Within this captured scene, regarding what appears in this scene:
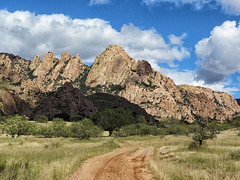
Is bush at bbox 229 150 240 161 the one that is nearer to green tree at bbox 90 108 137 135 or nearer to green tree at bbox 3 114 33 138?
green tree at bbox 3 114 33 138

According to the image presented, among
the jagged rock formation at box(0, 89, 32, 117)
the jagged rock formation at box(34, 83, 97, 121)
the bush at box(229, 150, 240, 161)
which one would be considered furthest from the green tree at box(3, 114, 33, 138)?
the jagged rock formation at box(34, 83, 97, 121)

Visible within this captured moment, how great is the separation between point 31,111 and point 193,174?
14312 centimetres

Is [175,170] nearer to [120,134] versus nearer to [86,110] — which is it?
[120,134]

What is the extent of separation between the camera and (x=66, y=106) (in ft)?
465

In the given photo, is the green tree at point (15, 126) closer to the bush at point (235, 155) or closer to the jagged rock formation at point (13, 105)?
the bush at point (235, 155)


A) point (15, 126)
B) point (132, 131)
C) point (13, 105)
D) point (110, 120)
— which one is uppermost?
point (13, 105)

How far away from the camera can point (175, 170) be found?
483 inches

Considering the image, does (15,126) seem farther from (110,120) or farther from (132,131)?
(132,131)

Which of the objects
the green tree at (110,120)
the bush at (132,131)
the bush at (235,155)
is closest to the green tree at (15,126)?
the bush at (235,155)

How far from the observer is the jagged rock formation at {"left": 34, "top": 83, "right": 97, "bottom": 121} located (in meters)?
133

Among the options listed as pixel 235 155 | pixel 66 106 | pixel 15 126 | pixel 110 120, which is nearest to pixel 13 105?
pixel 66 106

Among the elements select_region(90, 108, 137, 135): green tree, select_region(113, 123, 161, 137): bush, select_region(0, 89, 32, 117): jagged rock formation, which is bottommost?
select_region(113, 123, 161, 137): bush

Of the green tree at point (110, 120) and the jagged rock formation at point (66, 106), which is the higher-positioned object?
the jagged rock formation at point (66, 106)

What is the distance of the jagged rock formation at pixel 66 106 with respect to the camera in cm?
13312
